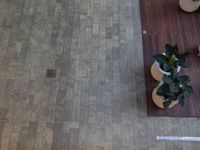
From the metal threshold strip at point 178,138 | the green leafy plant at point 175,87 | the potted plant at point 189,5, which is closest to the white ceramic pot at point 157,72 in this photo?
the green leafy plant at point 175,87

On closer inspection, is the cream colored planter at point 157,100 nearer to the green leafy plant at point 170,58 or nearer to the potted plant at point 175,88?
the potted plant at point 175,88

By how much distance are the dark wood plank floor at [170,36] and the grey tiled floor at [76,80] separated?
0.30ft

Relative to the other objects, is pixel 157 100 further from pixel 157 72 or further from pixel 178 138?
pixel 178 138

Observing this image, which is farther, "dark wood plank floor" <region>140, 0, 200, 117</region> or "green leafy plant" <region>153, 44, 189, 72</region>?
"dark wood plank floor" <region>140, 0, 200, 117</region>

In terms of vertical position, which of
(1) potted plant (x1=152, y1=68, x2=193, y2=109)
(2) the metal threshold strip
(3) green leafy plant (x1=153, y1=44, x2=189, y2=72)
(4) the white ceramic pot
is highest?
(3) green leafy plant (x1=153, y1=44, x2=189, y2=72)

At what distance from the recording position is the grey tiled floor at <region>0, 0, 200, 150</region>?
264cm

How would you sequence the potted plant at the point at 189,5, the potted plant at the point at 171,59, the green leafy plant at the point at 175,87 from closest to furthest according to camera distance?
the green leafy plant at the point at 175,87
the potted plant at the point at 171,59
the potted plant at the point at 189,5

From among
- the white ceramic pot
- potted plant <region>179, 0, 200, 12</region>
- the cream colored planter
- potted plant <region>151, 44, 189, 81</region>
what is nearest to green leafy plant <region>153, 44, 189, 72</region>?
potted plant <region>151, 44, 189, 81</region>

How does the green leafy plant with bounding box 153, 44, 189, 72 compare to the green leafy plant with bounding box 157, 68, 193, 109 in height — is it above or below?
above

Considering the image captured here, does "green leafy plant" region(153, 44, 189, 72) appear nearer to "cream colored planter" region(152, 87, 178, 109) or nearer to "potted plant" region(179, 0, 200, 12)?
"cream colored planter" region(152, 87, 178, 109)

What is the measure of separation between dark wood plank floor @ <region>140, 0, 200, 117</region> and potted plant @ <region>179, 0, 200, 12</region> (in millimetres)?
56

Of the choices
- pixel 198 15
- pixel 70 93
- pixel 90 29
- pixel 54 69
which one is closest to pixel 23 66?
pixel 54 69

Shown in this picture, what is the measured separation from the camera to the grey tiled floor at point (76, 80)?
2637mm

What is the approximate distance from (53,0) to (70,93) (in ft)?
4.40
